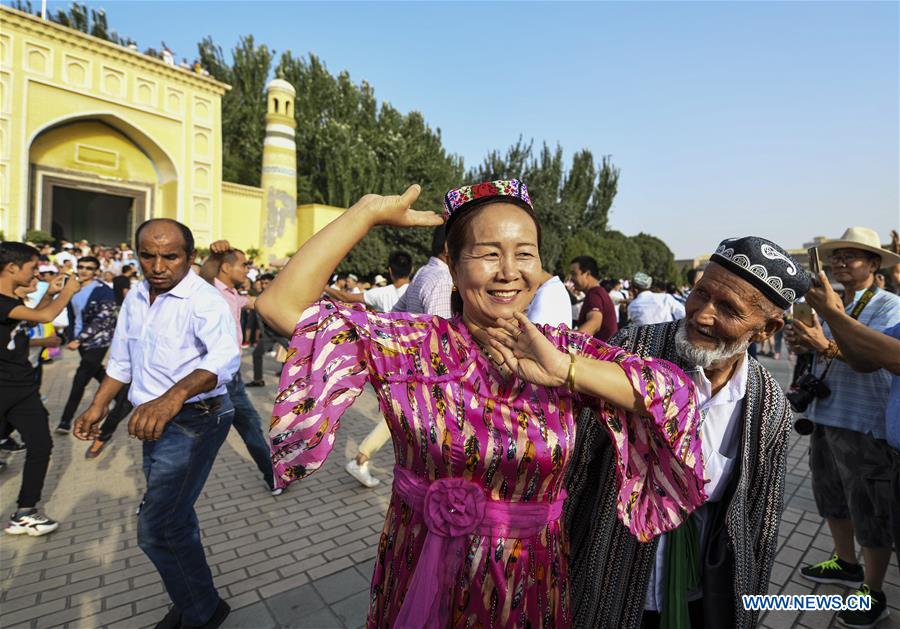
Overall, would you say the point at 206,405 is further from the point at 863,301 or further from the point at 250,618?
the point at 863,301

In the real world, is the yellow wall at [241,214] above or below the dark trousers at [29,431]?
above

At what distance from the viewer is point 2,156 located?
→ 1784 cm

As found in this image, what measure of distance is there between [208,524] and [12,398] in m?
1.78

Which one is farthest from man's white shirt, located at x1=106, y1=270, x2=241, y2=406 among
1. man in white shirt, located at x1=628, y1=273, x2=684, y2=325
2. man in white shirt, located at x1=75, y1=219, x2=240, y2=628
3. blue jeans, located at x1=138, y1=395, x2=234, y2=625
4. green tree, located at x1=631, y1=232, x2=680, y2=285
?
green tree, located at x1=631, y1=232, x2=680, y2=285

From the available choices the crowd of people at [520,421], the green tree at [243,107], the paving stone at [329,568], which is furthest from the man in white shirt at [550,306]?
the green tree at [243,107]

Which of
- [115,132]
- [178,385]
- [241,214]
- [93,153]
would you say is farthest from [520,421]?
[241,214]

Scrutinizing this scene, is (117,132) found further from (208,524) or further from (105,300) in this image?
(208,524)

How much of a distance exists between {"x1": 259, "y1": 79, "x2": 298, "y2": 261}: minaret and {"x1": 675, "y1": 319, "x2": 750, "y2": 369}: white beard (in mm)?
25097

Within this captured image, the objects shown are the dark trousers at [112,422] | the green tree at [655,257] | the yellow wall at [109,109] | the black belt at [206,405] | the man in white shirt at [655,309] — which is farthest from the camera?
the green tree at [655,257]

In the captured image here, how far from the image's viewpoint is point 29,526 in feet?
12.2

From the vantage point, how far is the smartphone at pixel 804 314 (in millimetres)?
2922

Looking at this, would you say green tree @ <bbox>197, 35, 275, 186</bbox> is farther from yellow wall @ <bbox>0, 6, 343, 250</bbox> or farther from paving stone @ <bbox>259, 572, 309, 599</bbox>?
paving stone @ <bbox>259, 572, 309, 599</bbox>

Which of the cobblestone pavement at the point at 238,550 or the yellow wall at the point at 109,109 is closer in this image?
the cobblestone pavement at the point at 238,550

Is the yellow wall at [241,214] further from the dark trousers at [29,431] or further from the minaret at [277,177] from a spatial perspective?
the dark trousers at [29,431]
